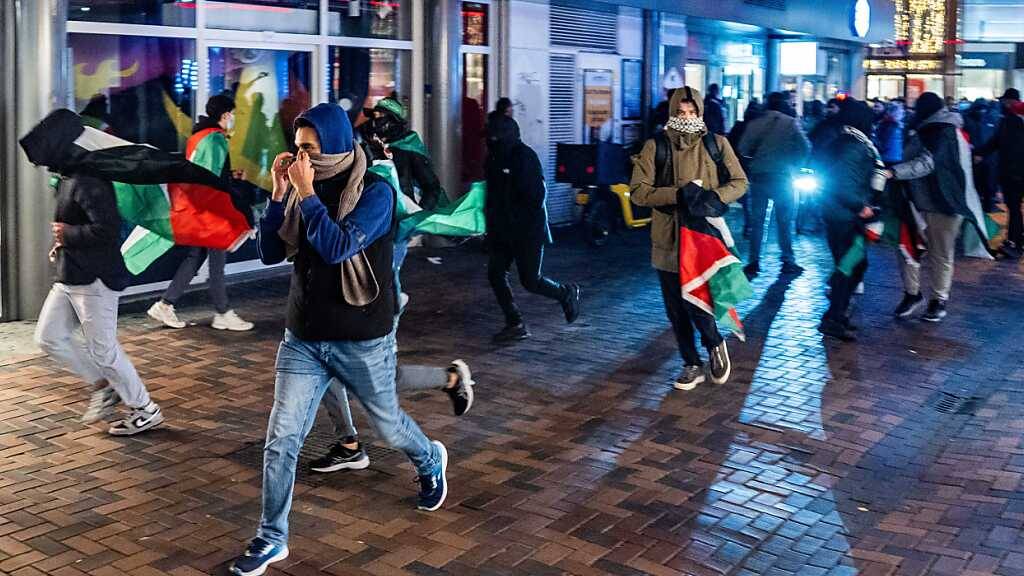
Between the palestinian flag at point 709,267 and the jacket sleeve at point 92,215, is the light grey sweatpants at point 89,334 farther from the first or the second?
the palestinian flag at point 709,267

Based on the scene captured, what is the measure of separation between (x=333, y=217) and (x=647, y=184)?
3.12m

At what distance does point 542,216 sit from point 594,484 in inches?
133

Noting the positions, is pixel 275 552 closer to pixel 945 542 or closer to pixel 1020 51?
pixel 945 542

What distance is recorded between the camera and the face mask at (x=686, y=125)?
739 centimetres

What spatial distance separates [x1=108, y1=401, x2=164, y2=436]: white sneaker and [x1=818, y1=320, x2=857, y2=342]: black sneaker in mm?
5225

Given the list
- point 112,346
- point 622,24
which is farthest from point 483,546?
point 622,24

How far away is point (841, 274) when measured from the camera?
30.9 ft

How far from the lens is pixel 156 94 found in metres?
11.0

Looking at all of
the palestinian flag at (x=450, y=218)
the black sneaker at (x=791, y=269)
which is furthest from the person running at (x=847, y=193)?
the black sneaker at (x=791, y=269)

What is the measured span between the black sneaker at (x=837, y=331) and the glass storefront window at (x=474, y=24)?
23.3 ft

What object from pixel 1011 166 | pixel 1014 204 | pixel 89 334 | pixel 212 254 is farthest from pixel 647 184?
pixel 1014 204

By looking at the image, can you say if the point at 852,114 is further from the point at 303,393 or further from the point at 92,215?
the point at 303,393

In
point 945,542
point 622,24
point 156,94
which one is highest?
point 622,24

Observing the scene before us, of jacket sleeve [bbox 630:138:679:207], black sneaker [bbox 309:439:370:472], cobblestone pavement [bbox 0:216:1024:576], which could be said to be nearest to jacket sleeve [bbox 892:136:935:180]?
cobblestone pavement [bbox 0:216:1024:576]
